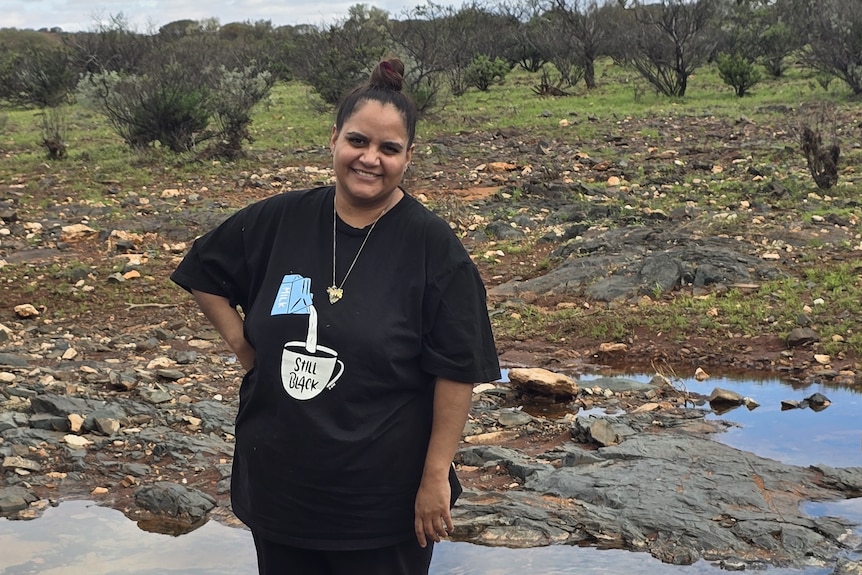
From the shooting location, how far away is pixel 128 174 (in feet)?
45.1

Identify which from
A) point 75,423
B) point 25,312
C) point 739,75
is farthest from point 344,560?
point 739,75

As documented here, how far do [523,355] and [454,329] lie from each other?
4937 millimetres

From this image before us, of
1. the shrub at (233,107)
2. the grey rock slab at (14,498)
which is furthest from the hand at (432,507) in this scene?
the shrub at (233,107)

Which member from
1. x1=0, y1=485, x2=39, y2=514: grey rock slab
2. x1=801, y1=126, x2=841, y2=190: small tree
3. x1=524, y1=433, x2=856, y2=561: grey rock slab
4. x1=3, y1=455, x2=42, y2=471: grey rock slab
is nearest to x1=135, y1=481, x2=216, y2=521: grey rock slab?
x1=0, y1=485, x2=39, y2=514: grey rock slab

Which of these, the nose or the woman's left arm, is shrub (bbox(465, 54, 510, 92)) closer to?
the nose

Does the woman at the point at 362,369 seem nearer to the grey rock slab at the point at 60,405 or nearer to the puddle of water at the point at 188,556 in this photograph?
the puddle of water at the point at 188,556

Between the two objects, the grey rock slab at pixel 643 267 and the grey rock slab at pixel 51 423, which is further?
the grey rock slab at pixel 643 267

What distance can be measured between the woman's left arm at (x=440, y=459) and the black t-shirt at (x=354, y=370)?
0.03m

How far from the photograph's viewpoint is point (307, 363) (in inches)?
84.3

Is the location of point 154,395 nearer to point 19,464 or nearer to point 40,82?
point 19,464

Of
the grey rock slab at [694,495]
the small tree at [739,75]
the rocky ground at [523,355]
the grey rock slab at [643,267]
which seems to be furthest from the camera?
the small tree at [739,75]

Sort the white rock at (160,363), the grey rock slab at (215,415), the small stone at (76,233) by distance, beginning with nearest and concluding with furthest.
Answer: the grey rock slab at (215,415)
the white rock at (160,363)
the small stone at (76,233)

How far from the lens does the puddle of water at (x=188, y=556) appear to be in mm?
3713

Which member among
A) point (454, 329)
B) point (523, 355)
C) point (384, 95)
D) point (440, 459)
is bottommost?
point (523, 355)
